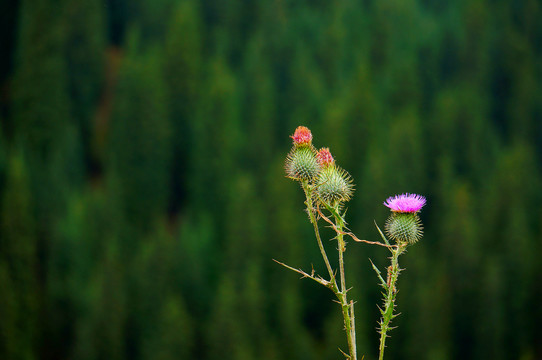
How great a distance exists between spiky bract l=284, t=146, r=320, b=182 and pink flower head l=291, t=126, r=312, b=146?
4cm

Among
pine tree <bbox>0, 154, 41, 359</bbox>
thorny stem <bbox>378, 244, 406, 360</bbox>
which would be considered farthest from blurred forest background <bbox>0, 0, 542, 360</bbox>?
thorny stem <bbox>378, 244, 406, 360</bbox>

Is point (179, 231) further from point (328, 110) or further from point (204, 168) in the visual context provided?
point (328, 110)

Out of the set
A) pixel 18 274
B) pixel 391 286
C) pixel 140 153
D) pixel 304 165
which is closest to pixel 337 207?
pixel 304 165

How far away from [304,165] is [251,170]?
275 ft

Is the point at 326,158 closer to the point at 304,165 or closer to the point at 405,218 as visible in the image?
the point at 304,165

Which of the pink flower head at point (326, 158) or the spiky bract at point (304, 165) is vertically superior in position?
the pink flower head at point (326, 158)

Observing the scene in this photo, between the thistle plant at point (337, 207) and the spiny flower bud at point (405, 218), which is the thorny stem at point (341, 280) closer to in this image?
the thistle plant at point (337, 207)

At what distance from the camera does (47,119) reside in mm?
86062

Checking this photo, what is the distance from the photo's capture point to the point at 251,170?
3440 inches

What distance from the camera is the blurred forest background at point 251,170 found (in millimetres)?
61844

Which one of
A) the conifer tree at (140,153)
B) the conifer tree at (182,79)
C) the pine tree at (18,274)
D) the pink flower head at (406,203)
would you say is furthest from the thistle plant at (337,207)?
the conifer tree at (182,79)

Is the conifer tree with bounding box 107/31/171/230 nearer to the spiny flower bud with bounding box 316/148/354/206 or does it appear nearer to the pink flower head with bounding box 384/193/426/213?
the spiny flower bud with bounding box 316/148/354/206

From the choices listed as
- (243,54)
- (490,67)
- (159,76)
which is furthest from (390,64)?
(159,76)

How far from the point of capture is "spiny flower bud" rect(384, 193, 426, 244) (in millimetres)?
3310
